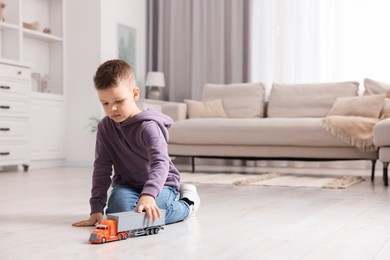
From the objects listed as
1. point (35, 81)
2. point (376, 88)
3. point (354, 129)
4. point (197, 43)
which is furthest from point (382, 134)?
point (35, 81)

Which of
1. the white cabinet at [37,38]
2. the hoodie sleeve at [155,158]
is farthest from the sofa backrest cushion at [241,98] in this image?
the hoodie sleeve at [155,158]

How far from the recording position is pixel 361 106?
4805 mm

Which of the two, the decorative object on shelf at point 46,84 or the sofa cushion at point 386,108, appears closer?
the sofa cushion at point 386,108

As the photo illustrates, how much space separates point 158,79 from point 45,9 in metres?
1.40

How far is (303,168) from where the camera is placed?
5.93 metres

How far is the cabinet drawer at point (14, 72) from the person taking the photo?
16.4ft

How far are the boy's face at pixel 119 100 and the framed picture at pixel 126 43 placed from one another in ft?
14.4

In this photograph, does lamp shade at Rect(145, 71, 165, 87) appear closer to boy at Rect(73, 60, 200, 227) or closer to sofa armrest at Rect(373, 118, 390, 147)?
sofa armrest at Rect(373, 118, 390, 147)

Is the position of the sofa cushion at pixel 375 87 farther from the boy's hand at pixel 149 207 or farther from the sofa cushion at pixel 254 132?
the boy's hand at pixel 149 207

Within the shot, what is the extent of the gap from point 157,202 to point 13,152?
3425 millimetres

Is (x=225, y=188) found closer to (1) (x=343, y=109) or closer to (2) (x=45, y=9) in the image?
(1) (x=343, y=109)

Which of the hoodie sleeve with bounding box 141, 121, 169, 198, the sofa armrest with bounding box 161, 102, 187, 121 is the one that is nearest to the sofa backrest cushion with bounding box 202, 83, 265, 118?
the sofa armrest with bounding box 161, 102, 187, 121

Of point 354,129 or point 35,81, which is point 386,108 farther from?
point 35,81

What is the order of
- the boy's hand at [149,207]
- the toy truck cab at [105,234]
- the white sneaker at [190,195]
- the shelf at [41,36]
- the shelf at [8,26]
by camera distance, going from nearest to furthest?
the toy truck cab at [105,234], the boy's hand at [149,207], the white sneaker at [190,195], the shelf at [8,26], the shelf at [41,36]
